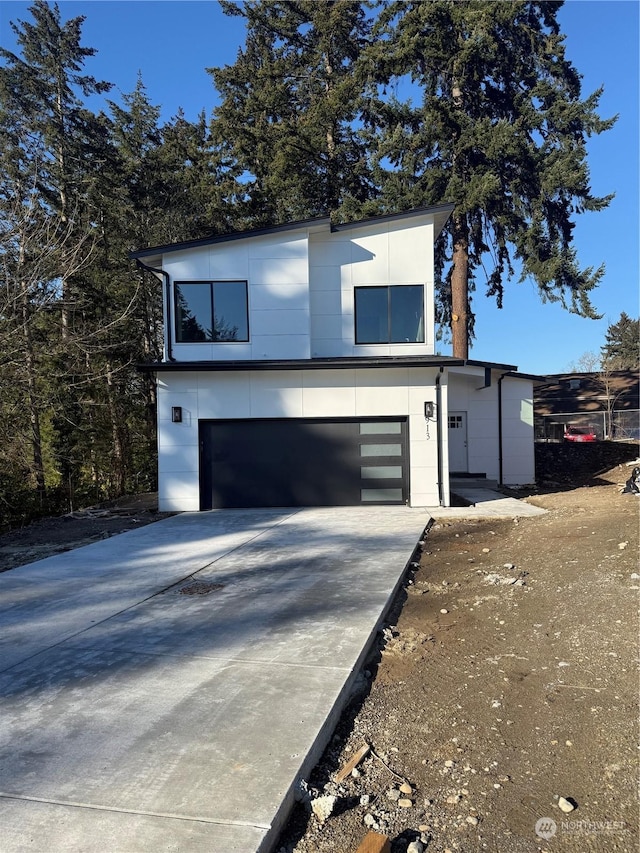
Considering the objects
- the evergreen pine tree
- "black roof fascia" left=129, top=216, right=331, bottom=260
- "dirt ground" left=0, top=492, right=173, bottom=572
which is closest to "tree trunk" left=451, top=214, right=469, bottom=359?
"black roof fascia" left=129, top=216, right=331, bottom=260

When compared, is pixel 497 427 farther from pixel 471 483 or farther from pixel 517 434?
pixel 471 483

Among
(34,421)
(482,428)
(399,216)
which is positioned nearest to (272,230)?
(399,216)

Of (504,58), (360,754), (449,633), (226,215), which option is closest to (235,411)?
(449,633)

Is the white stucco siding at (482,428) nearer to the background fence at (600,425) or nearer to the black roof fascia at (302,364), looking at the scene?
the black roof fascia at (302,364)

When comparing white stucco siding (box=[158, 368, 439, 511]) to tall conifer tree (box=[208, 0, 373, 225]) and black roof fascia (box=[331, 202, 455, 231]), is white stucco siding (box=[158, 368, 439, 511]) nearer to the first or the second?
black roof fascia (box=[331, 202, 455, 231])

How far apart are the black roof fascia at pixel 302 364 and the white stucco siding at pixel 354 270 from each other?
1151 millimetres

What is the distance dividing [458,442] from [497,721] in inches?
520

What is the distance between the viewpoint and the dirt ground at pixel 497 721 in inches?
83.7

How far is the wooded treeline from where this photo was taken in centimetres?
1689

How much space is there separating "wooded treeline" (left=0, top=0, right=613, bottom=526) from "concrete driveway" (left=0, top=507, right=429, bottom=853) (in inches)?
418

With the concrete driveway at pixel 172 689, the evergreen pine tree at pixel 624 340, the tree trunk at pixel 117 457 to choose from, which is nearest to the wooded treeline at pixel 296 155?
the tree trunk at pixel 117 457

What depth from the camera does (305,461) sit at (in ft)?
36.8

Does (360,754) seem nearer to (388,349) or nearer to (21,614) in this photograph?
(21,614)

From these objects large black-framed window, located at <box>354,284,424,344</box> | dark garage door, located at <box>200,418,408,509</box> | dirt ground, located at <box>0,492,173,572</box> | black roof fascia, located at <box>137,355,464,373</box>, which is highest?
large black-framed window, located at <box>354,284,424,344</box>
